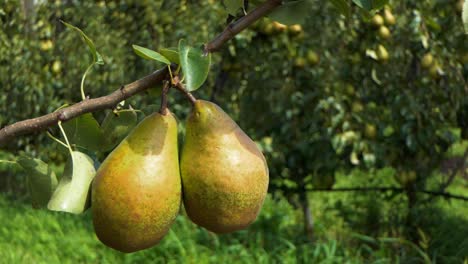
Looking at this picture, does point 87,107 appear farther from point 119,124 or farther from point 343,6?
point 343,6

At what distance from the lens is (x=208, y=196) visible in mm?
744

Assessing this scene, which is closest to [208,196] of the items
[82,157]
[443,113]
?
[82,157]

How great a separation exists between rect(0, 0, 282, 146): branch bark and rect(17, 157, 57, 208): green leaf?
8 cm

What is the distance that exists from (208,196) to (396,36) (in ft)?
8.59

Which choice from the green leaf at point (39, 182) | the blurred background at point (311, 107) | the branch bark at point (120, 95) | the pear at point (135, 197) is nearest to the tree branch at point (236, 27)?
the branch bark at point (120, 95)

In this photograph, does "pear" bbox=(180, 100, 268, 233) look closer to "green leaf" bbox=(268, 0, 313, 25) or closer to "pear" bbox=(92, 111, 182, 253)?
"pear" bbox=(92, 111, 182, 253)

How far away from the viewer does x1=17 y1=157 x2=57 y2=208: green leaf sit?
35.3 inches

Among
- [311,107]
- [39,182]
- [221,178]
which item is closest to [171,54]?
[221,178]

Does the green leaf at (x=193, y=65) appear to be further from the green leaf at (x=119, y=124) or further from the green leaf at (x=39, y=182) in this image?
the green leaf at (x=39, y=182)

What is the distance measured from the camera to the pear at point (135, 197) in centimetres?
74

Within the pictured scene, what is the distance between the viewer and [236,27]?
77 centimetres

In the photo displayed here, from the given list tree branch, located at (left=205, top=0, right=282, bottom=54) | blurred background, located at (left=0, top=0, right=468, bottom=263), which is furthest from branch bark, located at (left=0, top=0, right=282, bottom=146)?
blurred background, located at (left=0, top=0, right=468, bottom=263)

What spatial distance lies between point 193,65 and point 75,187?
191mm

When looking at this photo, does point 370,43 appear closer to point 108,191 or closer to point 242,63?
point 242,63
